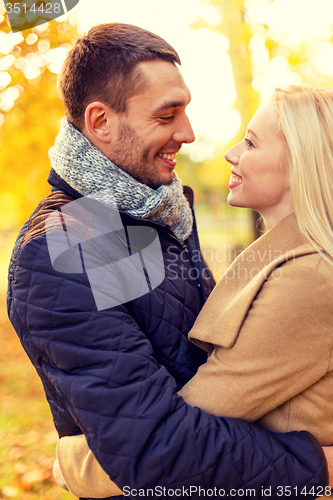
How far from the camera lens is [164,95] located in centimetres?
200

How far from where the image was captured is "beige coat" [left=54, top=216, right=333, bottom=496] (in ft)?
4.80

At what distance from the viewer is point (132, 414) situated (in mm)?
1326

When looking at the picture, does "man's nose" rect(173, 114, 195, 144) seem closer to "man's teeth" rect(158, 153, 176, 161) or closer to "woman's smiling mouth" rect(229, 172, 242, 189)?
"man's teeth" rect(158, 153, 176, 161)

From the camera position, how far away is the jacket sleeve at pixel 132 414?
1.32m

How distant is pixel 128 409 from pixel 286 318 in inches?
25.9

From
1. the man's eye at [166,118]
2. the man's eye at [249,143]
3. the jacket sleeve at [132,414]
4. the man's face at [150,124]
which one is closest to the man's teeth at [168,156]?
the man's face at [150,124]

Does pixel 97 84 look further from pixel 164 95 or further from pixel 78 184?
pixel 78 184

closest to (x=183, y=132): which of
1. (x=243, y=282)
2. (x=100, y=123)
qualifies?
(x=100, y=123)

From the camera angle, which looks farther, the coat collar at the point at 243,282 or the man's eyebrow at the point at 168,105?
the man's eyebrow at the point at 168,105

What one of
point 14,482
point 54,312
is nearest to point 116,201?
point 54,312

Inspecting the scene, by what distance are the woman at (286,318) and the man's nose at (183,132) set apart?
1.66 ft

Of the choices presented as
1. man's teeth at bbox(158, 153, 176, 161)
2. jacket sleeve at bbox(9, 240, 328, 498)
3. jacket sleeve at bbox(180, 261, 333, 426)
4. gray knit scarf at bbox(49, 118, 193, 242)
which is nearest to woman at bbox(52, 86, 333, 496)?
jacket sleeve at bbox(180, 261, 333, 426)

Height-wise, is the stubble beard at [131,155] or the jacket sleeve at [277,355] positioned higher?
the stubble beard at [131,155]

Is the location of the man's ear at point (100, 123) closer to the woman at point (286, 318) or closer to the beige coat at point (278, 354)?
the woman at point (286, 318)
